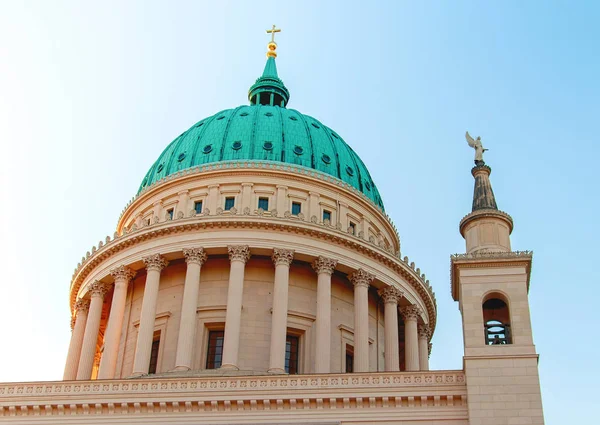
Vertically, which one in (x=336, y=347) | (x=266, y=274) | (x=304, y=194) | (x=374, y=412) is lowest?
(x=374, y=412)

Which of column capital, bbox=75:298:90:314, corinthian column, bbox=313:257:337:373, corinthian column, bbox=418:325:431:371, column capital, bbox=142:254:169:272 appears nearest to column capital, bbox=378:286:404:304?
corinthian column, bbox=313:257:337:373

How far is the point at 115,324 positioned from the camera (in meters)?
46.9

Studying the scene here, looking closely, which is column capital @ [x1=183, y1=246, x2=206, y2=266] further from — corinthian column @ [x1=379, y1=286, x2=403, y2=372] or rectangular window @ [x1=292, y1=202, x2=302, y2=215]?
corinthian column @ [x1=379, y1=286, x2=403, y2=372]

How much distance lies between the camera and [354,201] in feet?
177

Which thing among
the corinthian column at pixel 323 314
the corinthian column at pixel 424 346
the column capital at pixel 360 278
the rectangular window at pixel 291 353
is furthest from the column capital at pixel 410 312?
the rectangular window at pixel 291 353

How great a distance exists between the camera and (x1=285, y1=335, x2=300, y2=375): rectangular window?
4572cm

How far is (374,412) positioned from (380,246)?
20003 mm

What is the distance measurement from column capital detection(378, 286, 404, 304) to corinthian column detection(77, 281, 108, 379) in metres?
16.2

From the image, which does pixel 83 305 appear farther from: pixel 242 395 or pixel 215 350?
pixel 242 395

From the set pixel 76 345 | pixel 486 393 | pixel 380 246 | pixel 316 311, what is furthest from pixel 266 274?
pixel 486 393

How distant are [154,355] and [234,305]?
563cm

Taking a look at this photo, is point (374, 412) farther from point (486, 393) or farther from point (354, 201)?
point (354, 201)

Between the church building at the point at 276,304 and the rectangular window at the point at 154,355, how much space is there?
21 cm

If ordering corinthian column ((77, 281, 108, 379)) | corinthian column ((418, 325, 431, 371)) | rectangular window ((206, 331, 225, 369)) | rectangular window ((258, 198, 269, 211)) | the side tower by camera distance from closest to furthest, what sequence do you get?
1. the side tower
2. rectangular window ((206, 331, 225, 369))
3. corinthian column ((77, 281, 108, 379))
4. rectangular window ((258, 198, 269, 211))
5. corinthian column ((418, 325, 431, 371))
